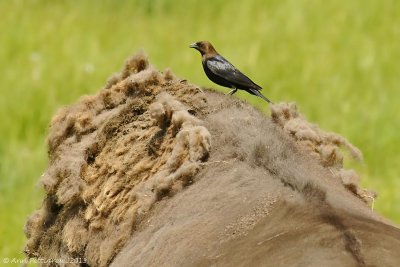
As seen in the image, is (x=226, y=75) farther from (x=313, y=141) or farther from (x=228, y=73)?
(x=313, y=141)

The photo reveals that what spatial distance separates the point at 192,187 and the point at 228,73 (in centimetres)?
135

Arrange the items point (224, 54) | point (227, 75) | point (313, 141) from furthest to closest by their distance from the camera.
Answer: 1. point (224, 54)
2. point (227, 75)
3. point (313, 141)

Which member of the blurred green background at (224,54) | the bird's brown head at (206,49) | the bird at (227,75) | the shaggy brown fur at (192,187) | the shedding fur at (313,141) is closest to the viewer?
the shaggy brown fur at (192,187)

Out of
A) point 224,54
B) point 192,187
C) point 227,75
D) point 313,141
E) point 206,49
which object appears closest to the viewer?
point 192,187

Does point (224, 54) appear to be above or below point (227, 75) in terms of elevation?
above

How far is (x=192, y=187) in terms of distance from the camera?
3527 mm

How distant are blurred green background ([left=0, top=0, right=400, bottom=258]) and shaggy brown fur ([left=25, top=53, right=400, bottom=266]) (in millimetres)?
4080

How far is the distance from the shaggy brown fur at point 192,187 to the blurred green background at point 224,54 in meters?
4.08

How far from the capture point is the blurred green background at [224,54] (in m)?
9.95

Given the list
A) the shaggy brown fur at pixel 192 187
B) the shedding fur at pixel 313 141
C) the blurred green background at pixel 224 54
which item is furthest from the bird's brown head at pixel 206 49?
the blurred green background at pixel 224 54

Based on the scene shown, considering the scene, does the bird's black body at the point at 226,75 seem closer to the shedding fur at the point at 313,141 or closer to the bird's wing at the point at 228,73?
the bird's wing at the point at 228,73

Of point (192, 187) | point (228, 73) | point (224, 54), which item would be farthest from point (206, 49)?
point (224, 54)

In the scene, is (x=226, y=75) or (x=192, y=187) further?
(x=226, y=75)

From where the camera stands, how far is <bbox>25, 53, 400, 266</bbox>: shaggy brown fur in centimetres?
303
